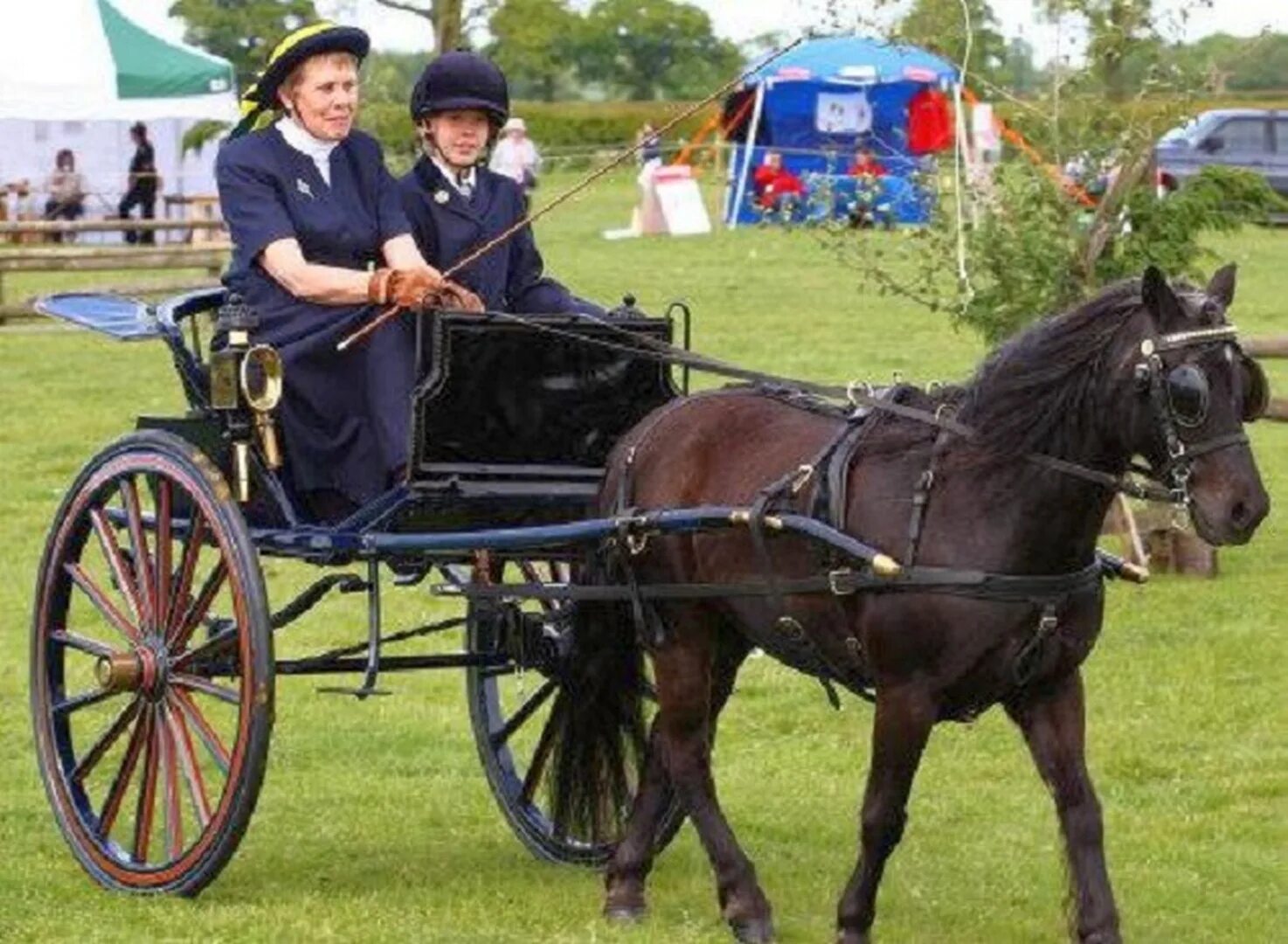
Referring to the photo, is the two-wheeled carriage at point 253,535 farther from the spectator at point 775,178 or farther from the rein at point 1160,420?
the spectator at point 775,178

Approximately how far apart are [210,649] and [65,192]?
32.9 metres

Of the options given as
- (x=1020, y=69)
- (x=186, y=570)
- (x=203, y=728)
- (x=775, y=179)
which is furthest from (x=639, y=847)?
(x=775, y=179)

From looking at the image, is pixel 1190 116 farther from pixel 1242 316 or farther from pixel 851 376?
pixel 1242 316

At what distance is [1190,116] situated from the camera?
13.1 meters

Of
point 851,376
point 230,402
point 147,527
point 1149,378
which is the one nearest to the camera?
point 1149,378

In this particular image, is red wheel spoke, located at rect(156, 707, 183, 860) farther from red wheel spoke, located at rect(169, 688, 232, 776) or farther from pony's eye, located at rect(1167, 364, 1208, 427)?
pony's eye, located at rect(1167, 364, 1208, 427)

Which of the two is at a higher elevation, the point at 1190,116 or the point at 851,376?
the point at 1190,116

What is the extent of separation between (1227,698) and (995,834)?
8.46ft

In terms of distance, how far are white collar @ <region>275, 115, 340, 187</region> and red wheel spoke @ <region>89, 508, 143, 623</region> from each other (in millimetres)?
1107

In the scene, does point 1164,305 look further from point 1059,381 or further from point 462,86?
point 462,86

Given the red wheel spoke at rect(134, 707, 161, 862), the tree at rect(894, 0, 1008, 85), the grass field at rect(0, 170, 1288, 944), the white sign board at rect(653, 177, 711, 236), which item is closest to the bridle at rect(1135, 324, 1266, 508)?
the grass field at rect(0, 170, 1288, 944)

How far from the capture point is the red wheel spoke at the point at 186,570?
7.98 m

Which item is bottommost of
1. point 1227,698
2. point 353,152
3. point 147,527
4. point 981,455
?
point 1227,698

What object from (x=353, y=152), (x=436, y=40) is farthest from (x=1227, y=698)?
(x=436, y=40)
